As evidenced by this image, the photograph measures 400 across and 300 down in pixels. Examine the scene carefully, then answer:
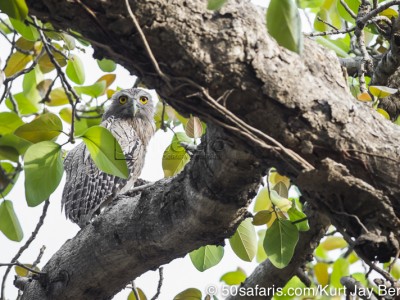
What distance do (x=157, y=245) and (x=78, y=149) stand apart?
3141 mm

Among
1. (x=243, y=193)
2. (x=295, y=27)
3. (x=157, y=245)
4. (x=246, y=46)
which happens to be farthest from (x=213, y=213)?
(x=295, y=27)

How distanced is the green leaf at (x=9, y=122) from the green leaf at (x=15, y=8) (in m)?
0.61

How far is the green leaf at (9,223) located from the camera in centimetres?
246

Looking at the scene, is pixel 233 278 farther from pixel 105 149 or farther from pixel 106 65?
pixel 105 149

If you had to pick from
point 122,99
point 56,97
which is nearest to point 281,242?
point 56,97

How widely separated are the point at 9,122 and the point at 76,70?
1166mm

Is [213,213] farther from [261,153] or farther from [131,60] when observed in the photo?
[131,60]

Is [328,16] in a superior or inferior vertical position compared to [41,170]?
superior

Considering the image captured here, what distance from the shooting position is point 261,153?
195cm

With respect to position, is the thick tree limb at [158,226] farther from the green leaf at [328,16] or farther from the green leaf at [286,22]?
the green leaf at [328,16]

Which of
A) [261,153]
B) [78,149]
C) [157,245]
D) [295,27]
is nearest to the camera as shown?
[295,27]

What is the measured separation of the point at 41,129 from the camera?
2201 millimetres

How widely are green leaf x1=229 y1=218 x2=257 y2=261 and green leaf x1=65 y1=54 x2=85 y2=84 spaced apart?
3.97 feet

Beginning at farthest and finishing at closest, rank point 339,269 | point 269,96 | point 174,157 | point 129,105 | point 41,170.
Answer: point 129,105
point 174,157
point 339,269
point 41,170
point 269,96
